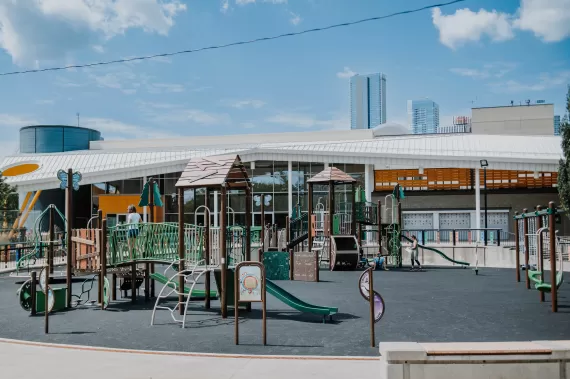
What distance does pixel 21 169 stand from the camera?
4400 centimetres

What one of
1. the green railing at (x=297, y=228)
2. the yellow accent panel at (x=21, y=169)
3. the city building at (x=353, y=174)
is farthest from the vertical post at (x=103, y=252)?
the yellow accent panel at (x=21, y=169)

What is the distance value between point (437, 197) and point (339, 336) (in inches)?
1285

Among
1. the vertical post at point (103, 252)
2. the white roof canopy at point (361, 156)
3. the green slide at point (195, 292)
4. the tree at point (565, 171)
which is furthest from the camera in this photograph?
the white roof canopy at point (361, 156)

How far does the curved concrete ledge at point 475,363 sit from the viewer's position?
6719 mm

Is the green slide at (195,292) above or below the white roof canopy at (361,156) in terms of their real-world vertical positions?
below

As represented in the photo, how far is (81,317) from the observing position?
13258mm

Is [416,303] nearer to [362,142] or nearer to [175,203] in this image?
[362,142]

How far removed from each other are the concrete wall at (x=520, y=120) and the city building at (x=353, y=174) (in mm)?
15523

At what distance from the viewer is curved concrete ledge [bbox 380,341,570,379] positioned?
6719 mm

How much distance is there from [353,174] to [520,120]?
79.6ft

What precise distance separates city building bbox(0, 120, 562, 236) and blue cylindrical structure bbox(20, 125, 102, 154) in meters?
16.5

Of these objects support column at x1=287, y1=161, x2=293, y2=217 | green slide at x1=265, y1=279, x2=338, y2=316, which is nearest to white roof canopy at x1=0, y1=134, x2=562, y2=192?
support column at x1=287, y1=161, x2=293, y2=217

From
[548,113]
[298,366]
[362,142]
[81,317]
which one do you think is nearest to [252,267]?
[298,366]

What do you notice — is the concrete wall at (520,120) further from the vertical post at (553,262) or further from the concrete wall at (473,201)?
the vertical post at (553,262)
